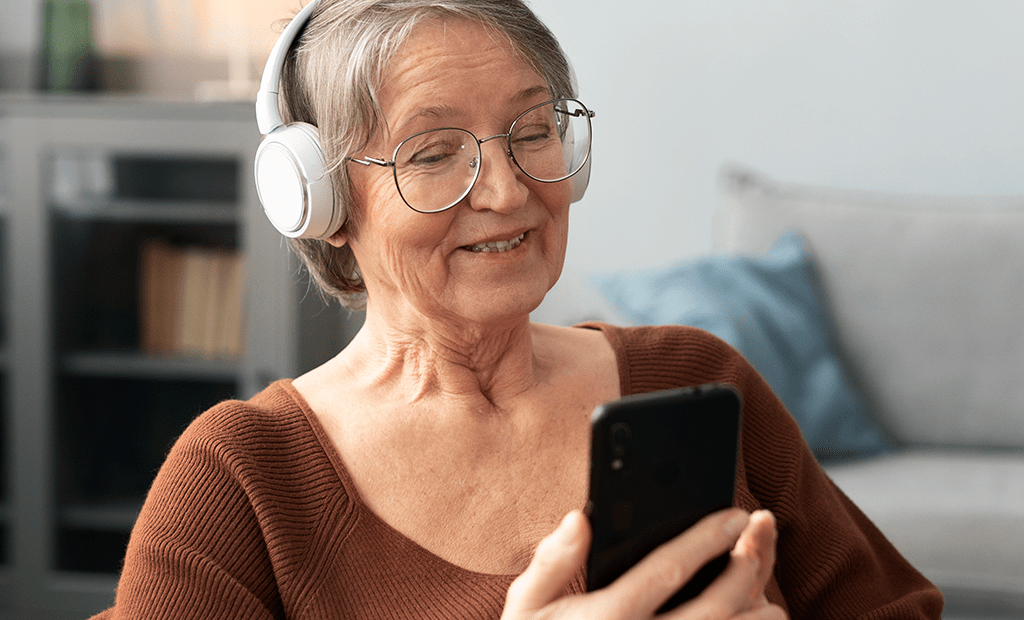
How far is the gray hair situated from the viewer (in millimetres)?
840

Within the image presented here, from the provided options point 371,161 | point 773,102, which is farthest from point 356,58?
point 773,102

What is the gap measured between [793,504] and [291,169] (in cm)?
63

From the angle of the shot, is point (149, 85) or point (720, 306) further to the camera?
point (149, 85)

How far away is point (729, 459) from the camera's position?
689 millimetres

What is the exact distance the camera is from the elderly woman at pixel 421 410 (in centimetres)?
82

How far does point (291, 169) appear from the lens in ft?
2.87

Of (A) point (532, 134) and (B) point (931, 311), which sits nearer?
(A) point (532, 134)

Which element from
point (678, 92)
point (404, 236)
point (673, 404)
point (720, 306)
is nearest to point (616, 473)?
point (673, 404)

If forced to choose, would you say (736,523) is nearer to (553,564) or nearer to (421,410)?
(553,564)

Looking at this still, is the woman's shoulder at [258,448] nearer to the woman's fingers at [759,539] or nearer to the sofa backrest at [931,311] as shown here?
the woman's fingers at [759,539]

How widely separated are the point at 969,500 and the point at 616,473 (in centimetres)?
163

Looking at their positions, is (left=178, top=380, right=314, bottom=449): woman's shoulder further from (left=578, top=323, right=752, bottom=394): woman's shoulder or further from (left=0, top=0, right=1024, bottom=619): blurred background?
(left=0, top=0, right=1024, bottom=619): blurred background

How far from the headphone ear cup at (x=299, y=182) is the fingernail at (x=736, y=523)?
0.48 metres

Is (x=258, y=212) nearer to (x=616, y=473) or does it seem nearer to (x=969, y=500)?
(x=969, y=500)
